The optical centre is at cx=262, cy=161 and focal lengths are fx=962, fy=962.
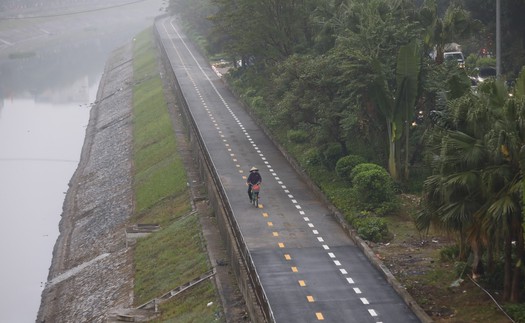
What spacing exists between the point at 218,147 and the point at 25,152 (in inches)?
1575

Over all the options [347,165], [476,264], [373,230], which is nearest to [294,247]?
[373,230]

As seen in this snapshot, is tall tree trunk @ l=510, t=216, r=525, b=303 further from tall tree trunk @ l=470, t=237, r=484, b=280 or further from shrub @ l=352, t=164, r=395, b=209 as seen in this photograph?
shrub @ l=352, t=164, r=395, b=209

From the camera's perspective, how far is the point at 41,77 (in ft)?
505

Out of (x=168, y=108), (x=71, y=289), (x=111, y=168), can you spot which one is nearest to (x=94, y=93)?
(x=168, y=108)

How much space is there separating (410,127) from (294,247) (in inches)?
535

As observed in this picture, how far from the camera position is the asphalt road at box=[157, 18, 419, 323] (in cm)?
3161

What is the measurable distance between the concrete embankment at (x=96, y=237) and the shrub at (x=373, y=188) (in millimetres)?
11769

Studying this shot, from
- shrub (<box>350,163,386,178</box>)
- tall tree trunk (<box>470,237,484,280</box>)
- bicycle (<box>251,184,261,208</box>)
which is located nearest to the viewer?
tall tree trunk (<box>470,237,484,280</box>)

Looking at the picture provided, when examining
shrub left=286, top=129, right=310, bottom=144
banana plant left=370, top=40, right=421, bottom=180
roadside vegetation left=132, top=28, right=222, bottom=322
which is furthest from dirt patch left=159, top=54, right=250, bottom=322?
banana plant left=370, top=40, right=421, bottom=180

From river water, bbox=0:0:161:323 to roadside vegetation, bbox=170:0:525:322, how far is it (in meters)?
16.9

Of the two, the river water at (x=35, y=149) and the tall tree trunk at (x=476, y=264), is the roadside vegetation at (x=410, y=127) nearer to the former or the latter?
the tall tree trunk at (x=476, y=264)

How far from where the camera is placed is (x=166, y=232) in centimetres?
5172

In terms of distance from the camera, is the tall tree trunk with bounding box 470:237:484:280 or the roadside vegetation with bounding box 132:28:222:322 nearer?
the tall tree trunk with bounding box 470:237:484:280

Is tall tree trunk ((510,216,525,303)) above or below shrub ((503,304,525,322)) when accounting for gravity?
above
